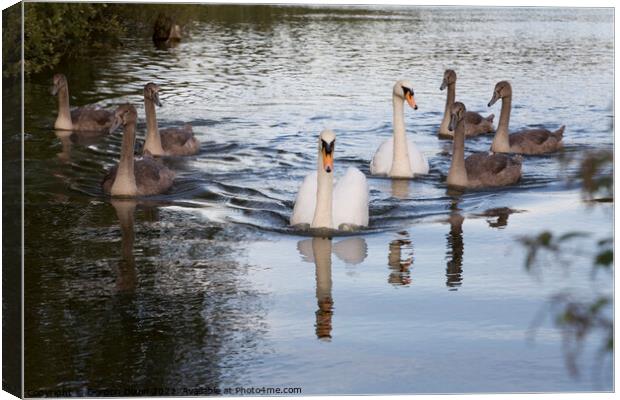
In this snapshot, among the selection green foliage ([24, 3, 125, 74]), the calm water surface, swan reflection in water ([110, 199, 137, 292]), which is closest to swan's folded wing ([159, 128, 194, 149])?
the calm water surface

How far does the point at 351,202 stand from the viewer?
10.7 m

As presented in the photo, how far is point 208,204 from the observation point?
1160 centimetres

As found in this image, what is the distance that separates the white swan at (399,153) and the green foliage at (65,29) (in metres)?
2.95

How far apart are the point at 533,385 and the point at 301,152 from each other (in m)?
5.93

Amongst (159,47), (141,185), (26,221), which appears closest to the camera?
(26,221)

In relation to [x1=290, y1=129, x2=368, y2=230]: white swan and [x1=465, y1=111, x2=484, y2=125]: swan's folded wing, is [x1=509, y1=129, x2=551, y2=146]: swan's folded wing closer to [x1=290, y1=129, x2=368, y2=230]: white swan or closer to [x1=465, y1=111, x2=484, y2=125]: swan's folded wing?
[x1=465, y1=111, x2=484, y2=125]: swan's folded wing

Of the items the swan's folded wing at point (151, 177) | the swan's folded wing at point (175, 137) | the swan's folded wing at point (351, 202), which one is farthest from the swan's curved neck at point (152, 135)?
the swan's folded wing at point (351, 202)

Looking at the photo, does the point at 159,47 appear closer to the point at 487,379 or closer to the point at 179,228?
the point at 179,228

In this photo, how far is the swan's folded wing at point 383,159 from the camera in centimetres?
1307

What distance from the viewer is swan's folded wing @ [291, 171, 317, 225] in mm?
10695

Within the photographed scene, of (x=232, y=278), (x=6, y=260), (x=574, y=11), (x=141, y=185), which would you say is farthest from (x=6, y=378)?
(x=141, y=185)

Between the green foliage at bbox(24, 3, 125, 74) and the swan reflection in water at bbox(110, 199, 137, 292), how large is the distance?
52.3 inches

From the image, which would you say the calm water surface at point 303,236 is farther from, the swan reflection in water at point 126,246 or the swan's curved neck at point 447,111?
the swan's curved neck at point 447,111

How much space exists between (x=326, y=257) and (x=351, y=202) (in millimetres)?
884
